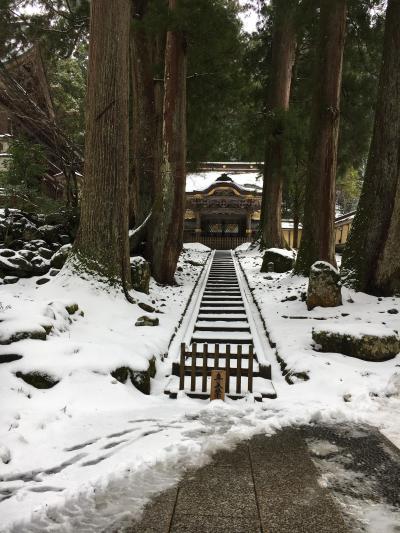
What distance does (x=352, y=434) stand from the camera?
3.62 meters

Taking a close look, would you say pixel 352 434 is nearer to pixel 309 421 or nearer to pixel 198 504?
pixel 309 421

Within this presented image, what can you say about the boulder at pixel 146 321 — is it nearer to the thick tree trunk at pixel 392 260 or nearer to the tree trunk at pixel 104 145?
the tree trunk at pixel 104 145

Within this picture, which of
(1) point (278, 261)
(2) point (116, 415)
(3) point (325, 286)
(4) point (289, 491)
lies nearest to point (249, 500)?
(4) point (289, 491)

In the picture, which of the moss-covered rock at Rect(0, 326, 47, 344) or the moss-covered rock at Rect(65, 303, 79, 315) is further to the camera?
the moss-covered rock at Rect(65, 303, 79, 315)

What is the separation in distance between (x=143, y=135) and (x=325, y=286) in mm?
7495

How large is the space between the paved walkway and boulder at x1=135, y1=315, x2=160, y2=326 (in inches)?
144

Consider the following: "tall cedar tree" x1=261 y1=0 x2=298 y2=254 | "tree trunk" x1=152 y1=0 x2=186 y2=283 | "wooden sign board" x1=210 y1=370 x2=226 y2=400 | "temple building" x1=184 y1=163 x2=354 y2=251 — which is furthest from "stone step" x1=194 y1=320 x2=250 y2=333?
"temple building" x1=184 y1=163 x2=354 y2=251

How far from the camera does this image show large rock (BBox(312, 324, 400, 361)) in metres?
5.48

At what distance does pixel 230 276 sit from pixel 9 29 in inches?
403

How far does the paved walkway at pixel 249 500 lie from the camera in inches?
90.8

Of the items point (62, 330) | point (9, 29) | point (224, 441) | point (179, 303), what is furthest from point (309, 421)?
point (9, 29)

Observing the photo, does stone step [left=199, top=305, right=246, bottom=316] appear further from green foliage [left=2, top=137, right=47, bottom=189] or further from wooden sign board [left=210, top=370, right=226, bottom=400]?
green foliage [left=2, top=137, right=47, bottom=189]

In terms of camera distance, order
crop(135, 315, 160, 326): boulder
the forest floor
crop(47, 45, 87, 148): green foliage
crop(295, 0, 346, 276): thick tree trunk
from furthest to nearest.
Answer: crop(47, 45, 87, 148): green foliage
crop(295, 0, 346, 276): thick tree trunk
crop(135, 315, 160, 326): boulder
the forest floor

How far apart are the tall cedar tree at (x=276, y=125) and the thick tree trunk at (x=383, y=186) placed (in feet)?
19.7
